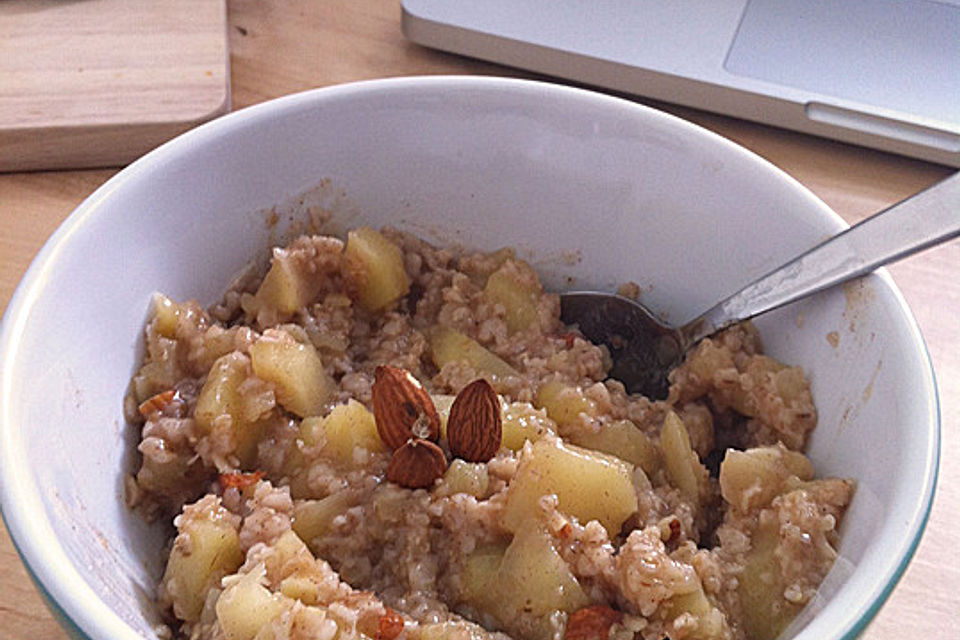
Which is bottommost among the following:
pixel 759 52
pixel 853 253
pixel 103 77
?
pixel 103 77

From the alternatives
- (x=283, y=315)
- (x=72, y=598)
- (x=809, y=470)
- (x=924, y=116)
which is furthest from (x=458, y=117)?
(x=924, y=116)

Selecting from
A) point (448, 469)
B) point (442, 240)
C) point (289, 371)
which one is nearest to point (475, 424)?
point (448, 469)

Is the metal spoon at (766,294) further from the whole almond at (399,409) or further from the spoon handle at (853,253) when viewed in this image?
the whole almond at (399,409)

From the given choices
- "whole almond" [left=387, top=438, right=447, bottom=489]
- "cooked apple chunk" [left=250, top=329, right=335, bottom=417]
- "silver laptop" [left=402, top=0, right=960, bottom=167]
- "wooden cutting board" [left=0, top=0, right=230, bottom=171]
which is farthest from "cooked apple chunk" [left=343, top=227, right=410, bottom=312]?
"silver laptop" [left=402, top=0, right=960, bottom=167]

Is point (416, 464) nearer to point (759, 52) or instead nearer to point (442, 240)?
point (442, 240)

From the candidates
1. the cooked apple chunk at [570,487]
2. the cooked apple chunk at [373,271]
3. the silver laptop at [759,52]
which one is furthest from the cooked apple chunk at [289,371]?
the silver laptop at [759,52]
